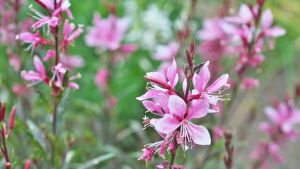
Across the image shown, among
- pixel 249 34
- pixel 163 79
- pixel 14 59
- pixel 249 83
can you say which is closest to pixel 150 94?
pixel 163 79

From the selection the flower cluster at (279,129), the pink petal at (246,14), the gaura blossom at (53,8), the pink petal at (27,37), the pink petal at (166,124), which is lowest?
the flower cluster at (279,129)

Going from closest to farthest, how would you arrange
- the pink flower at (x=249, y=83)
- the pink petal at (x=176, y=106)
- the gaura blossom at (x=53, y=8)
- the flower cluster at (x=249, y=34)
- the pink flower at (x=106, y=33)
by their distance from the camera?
the pink petal at (x=176, y=106) < the gaura blossom at (x=53, y=8) < the flower cluster at (x=249, y=34) < the pink flower at (x=249, y=83) < the pink flower at (x=106, y=33)

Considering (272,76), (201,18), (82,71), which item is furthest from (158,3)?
(272,76)

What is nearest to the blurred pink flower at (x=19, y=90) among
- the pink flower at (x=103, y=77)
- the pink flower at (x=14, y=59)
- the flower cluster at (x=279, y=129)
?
the pink flower at (x=14, y=59)

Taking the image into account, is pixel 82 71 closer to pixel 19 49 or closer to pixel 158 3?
pixel 158 3

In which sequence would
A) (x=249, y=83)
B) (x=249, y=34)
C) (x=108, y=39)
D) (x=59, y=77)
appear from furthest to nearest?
(x=108, y=39) → (x=249, y=83) → (x=249, y=34) → (x=59, y=77)

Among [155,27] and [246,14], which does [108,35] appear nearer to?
[246,14]

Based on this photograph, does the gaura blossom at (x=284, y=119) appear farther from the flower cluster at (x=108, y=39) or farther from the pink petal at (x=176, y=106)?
the pink petal at (x=176, y=106)
